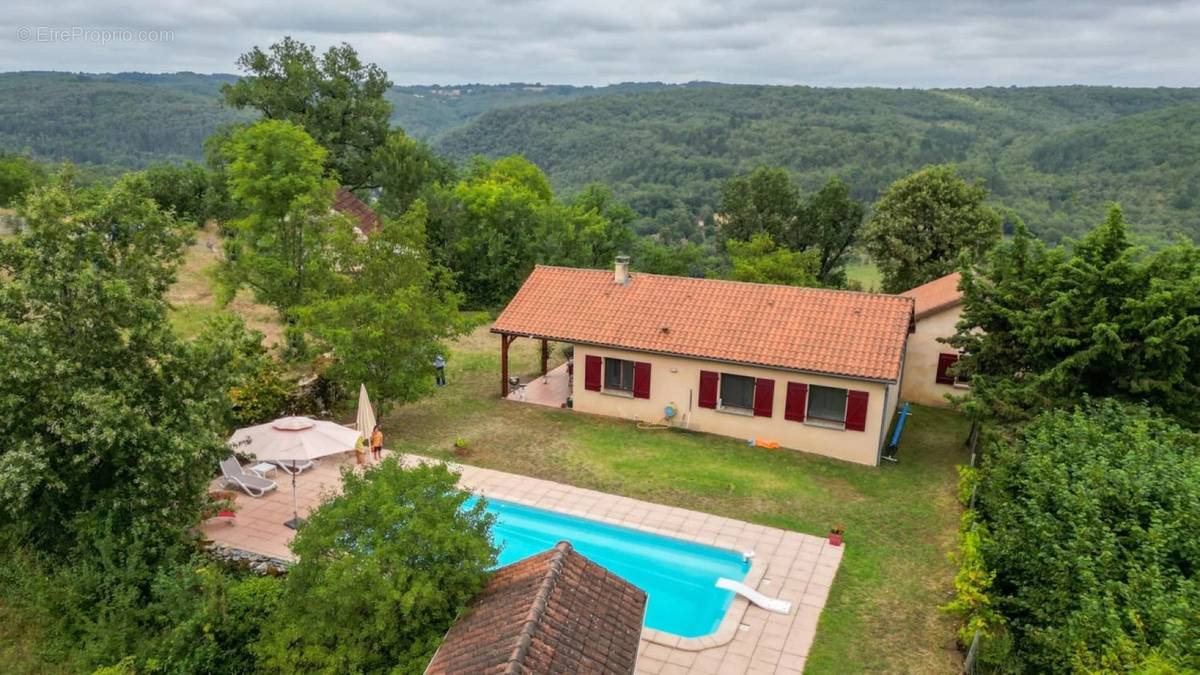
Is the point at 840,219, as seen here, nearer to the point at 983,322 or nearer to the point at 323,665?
the point at 983,322

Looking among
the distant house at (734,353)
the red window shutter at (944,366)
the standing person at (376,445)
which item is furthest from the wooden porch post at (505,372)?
the red window shutter at (944,366)

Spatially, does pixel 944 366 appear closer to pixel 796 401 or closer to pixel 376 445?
pixel 796 401

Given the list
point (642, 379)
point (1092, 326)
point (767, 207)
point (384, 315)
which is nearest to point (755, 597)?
point (642, 379)

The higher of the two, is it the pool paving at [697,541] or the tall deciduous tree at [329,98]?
the tall deciduous tree at [329,98]

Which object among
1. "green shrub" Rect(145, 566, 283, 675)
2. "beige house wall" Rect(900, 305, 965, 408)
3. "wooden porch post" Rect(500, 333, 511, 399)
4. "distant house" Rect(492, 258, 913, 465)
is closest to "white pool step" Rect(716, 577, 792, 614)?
"distant house" Rect(492, 258, 913, 465)

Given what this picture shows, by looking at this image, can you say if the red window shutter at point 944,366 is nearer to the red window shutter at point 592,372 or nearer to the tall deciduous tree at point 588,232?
the red window shutter at point 592,372

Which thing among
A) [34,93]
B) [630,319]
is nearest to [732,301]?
[630,319]
